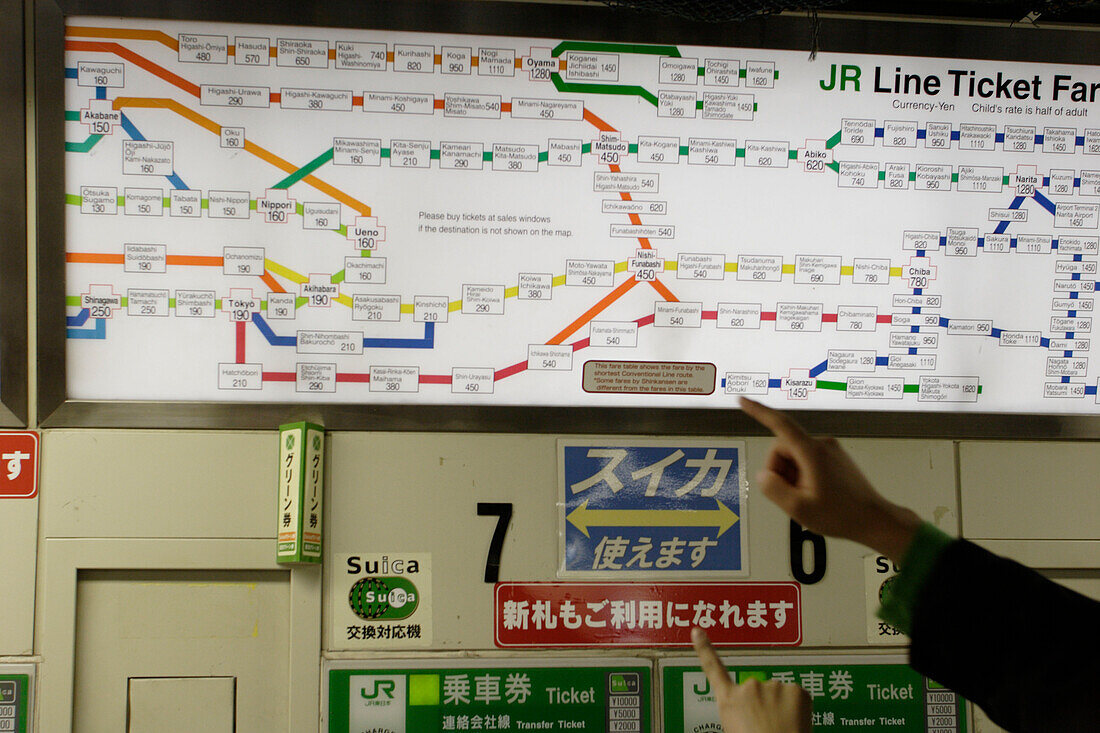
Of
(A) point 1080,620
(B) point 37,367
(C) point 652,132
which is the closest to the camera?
(A) point 1080,620

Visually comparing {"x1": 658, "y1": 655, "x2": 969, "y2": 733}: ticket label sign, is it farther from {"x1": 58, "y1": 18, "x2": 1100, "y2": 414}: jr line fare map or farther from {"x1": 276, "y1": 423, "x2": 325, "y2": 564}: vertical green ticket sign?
{"x1": 276, "y1": 423, "x2": 325, "y2": 564}: vertical green ticket sign

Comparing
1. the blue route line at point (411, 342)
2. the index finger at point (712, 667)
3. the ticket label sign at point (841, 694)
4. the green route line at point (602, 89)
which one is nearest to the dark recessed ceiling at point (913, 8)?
the green route line at point (602, 89)

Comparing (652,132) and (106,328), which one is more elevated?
(652,132)

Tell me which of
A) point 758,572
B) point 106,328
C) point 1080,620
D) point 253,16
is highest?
point 253,16

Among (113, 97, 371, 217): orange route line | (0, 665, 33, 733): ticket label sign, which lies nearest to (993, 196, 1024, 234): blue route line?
(113, 97, 371, 217): orange route line

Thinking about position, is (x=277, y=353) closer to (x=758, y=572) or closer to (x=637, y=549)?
(x=637, y=549)

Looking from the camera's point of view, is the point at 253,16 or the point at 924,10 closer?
the point at 253,16

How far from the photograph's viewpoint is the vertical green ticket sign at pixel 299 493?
1.83m

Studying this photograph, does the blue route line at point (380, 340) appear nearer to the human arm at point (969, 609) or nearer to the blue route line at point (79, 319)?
the blue route line at point (79, 319)

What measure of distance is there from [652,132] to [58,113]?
1320 millimetres

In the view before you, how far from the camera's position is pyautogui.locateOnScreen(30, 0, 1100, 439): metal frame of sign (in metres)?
1.90

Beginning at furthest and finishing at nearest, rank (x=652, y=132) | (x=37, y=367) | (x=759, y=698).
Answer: (x=652, y=132), (x=37, y=367), (x=759, y=698)

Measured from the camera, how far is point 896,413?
204 cm

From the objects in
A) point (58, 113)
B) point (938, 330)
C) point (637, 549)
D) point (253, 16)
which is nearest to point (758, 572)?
point (637, 549)
